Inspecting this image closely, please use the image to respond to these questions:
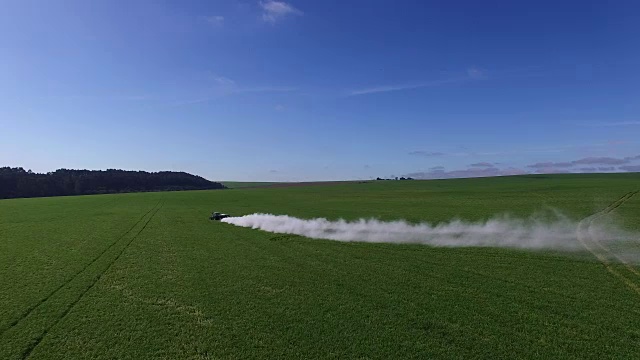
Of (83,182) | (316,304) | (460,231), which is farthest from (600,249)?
(83,182)

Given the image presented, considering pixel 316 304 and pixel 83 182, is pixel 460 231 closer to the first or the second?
pixel 316 304

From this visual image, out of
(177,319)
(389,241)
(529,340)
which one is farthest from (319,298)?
(389,241)

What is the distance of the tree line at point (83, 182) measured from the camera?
488 ft

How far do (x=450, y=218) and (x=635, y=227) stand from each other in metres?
14.0

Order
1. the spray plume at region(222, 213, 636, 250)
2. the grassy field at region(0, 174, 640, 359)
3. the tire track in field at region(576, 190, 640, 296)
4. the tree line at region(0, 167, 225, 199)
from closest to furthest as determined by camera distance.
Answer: the grassy field at region(0, 174, 640, 359), the tire track in field at region(576, 190, 640, 296), the spray plume at region(222, 213, 636, 250), the tree line at region(0, 167, 225, 199)

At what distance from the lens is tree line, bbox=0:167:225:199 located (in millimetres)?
148750

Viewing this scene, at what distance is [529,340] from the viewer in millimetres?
10500

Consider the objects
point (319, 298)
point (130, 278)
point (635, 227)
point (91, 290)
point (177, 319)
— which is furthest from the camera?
point (635, 227)

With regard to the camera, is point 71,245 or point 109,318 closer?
point 109,318

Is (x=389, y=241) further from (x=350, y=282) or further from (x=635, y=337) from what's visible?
(x=635, y=337)

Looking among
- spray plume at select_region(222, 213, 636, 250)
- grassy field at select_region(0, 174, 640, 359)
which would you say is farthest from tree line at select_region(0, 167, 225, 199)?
grassy field at select_region(0, 174, 640, 359)

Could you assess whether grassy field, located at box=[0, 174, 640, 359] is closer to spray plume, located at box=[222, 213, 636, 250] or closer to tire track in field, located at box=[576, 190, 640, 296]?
tire track in field, located at box=[576, 190, 640, 296]

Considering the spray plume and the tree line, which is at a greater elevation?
the tree line

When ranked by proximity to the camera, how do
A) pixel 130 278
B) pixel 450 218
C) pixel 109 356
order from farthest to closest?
pixel 450 218
pixel 130 278
pixel 109 356
